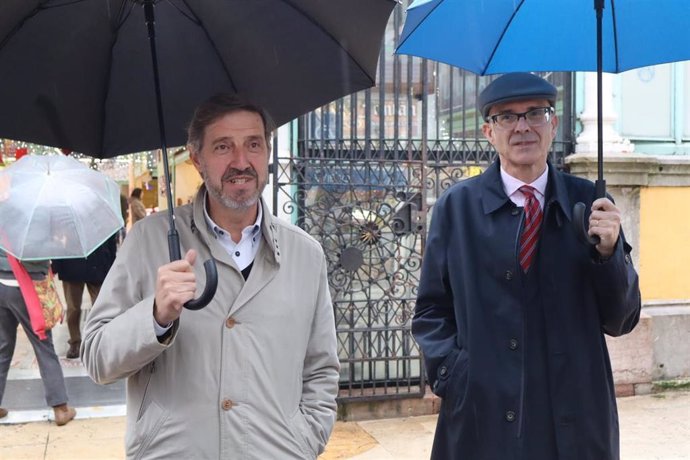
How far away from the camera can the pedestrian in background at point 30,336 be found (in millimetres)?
6359

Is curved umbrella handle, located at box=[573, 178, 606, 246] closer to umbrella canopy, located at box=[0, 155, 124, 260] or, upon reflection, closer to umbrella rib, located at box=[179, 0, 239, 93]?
umbrella rib, located at box=[179, 0, 239, 93]

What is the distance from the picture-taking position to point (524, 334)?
2764 millimetres

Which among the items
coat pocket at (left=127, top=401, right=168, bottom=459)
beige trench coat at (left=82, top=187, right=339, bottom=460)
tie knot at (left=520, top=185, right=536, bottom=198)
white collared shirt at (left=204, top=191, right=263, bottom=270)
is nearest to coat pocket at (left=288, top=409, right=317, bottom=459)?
beige trench coat at (left=82, top=187, right=339, bottom=460)

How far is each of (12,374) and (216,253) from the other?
672 centimetres

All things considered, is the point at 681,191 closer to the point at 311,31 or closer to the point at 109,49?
the point at 311,31

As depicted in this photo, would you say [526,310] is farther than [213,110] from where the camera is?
Yes

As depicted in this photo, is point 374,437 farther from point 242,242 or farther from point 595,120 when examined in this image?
point 242,242

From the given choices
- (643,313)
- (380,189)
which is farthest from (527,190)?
(643,313)

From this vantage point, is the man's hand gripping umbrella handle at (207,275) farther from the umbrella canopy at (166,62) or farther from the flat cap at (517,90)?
the flat cap at (517,90)

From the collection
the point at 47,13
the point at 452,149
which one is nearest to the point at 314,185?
the point at 452,149

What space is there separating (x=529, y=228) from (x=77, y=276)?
6813mm

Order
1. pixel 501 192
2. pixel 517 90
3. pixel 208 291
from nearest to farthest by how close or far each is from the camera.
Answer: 1. pixel 208 291
2. pixel 517 90
3. pixel 501 192

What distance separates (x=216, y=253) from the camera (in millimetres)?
2391

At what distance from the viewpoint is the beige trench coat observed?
7.40ft
